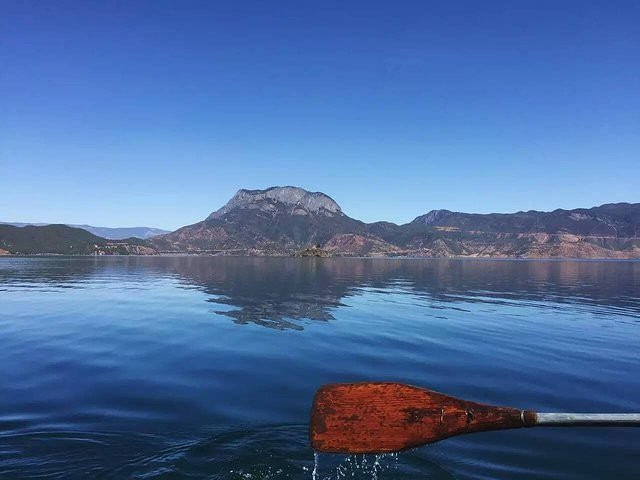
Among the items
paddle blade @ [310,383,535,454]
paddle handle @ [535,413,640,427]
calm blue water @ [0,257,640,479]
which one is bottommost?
calm blue water @ [0,257,640,479]

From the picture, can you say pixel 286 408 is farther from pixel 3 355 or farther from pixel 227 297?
pixel 227 297

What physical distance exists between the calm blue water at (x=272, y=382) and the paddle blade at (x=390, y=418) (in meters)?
5.05

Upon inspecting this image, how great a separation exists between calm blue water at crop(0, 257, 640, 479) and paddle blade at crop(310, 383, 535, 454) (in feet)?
16.6

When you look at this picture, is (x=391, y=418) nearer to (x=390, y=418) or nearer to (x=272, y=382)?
(x=390, y=418)

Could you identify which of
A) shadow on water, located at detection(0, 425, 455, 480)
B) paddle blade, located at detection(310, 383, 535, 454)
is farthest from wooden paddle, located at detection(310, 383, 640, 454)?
shadow on water, located at detection(0, 425, 455, 480)

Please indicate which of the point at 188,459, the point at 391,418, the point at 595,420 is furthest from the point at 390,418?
the point at 188,459

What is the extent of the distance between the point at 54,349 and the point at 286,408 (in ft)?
54.8

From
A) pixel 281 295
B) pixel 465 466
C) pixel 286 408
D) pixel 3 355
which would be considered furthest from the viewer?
pixel 281 295

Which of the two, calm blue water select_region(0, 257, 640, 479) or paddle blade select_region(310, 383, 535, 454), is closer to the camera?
paddle blade select_region(310, 383, 535, 454)

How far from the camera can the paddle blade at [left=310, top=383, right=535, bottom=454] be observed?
670 cm

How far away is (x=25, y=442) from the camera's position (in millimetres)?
11992

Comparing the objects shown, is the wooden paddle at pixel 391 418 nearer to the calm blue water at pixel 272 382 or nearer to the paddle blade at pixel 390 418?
the paddle blade at pixel 390 418

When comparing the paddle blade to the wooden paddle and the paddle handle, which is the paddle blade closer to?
the wooden paddle

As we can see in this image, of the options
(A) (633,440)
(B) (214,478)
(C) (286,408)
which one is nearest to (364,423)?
(B) (214,478)
